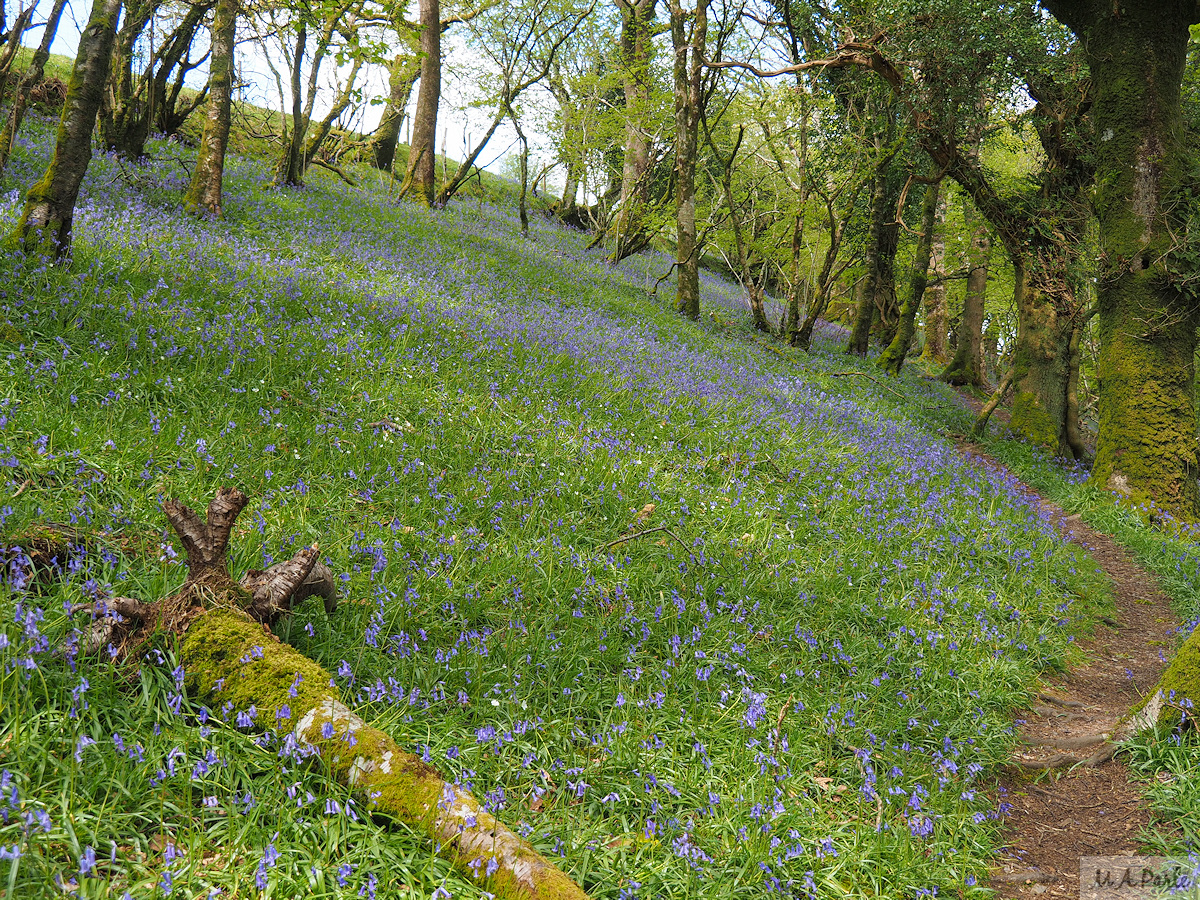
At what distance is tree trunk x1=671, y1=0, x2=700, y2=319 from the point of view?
1460 centimetres

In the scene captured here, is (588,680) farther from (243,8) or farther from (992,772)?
(243,8)

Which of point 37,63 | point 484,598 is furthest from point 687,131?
point 484,598

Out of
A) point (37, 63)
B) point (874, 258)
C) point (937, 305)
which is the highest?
point (937, 305)

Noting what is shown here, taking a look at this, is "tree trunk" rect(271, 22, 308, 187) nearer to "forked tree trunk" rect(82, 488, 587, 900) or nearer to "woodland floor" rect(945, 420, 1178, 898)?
"forked tree trunk" rect(82, 488, 587, 900)

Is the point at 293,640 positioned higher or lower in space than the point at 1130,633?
lower

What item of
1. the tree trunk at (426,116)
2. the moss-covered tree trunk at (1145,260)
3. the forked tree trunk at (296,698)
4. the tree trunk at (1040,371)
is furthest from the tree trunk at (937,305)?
the forked tree trunk at (296,698)

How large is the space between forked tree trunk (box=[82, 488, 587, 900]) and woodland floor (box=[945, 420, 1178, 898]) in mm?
2816

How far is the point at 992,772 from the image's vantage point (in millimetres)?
4574

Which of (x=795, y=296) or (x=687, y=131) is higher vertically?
(x=687, y=131)

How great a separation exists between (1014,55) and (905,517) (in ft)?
32.7

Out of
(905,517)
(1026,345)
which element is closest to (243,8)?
(905,517)

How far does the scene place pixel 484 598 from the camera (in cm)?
439

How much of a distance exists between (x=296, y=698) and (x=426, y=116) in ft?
58.9

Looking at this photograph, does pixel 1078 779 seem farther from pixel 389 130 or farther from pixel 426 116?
pixel 389 130
